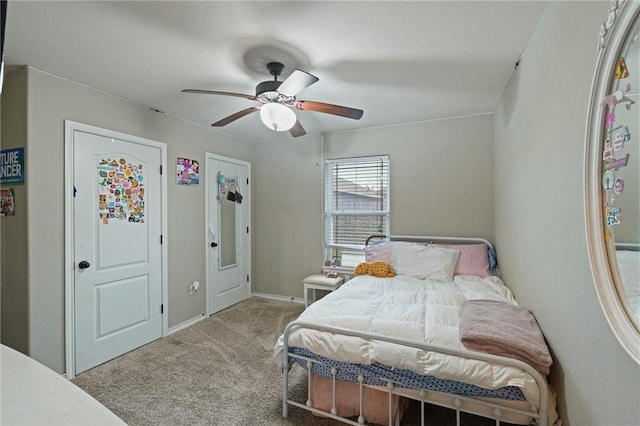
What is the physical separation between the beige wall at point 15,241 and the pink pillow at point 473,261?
12.2 feet

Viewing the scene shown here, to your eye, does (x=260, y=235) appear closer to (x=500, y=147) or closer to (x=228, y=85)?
(x=228, y=85)

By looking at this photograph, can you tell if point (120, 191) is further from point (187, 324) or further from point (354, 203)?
point (354, 203)

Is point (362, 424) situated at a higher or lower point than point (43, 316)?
lower

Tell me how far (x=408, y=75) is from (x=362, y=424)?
96.0 inches

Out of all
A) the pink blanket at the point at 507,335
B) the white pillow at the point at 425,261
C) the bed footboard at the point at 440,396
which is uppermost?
the white pillow at the point at 425,261

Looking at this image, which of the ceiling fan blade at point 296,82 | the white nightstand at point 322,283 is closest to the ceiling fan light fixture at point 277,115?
the ceiling fan blade at point 296,82

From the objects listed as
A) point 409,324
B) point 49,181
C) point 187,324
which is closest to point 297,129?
point 409,324

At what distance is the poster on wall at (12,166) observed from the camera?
7.11 ft

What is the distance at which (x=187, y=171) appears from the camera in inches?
132

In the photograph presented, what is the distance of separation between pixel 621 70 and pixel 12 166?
356 cm

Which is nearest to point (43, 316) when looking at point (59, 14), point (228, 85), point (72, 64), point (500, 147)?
point (72, 64)

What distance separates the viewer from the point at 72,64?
2.10m

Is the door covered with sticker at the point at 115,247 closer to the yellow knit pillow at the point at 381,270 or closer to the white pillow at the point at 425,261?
the yellow knit pillow at the point at 381,270

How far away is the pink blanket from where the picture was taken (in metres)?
1.38
